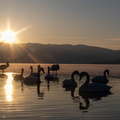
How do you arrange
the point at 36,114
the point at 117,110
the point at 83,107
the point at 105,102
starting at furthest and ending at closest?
the point at 105,102 < the point at 83,107 < the point at 117,110 < the point at 36,114

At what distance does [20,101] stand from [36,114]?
355 cm

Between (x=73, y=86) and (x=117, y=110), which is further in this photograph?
(x=73, y=86)

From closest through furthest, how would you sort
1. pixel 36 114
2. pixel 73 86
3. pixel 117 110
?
pixel 36 114 → pixel 117 110 → pixel 73 86

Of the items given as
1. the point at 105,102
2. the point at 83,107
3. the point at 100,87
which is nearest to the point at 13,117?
the point at 83,107

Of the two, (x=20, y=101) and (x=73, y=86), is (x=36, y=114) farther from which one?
(x=73, y=86)

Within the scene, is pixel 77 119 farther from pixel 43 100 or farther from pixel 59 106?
pixel 43 100

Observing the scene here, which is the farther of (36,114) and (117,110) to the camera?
(117,110)

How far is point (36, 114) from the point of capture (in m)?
11.7

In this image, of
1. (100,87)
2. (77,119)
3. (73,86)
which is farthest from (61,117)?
(73,86)

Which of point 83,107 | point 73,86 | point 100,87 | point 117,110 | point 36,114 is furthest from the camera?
point 73,86

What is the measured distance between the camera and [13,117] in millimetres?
11117

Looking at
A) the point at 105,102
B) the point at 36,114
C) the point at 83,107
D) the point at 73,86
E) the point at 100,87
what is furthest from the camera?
the point at 73,86

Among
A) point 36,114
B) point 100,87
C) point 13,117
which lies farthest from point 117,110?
point 100,87

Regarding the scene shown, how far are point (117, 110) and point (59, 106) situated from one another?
2.65 meters
